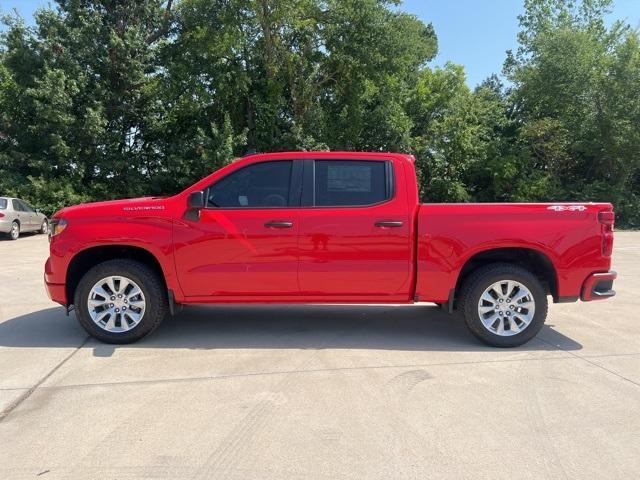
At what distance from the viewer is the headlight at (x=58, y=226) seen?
545cm

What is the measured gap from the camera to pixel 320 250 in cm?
541

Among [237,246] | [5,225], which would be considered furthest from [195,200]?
[5,225]

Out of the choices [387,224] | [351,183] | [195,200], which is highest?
[351,183]

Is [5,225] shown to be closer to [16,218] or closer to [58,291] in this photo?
[16,218]

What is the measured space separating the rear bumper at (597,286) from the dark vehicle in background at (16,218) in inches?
691

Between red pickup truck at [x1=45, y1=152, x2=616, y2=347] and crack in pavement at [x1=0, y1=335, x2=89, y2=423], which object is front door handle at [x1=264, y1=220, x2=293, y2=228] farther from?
crack in pavement at [x1=0, y1=335, x2=89, y2=423]

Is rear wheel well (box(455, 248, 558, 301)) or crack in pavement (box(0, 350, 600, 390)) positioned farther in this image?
rear wheel well (box(455, 248, 558, 301))

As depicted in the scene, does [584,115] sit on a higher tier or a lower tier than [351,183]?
higher

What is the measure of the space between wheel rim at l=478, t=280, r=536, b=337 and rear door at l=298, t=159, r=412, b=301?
842 millimetres

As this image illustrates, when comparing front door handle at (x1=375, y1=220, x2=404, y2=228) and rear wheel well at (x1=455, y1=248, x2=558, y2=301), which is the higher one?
front door handle at (x1=375, y1=220, x2=404, y2=228)

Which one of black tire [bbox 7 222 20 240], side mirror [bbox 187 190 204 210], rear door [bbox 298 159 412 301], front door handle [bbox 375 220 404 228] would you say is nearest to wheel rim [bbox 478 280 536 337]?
rear door [bbox 298 159 412 301]

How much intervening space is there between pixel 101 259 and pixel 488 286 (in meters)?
4.11

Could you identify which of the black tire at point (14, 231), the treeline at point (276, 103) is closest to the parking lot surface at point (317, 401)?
the black tire at point (14, 231)

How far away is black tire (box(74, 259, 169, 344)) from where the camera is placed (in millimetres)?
5441
